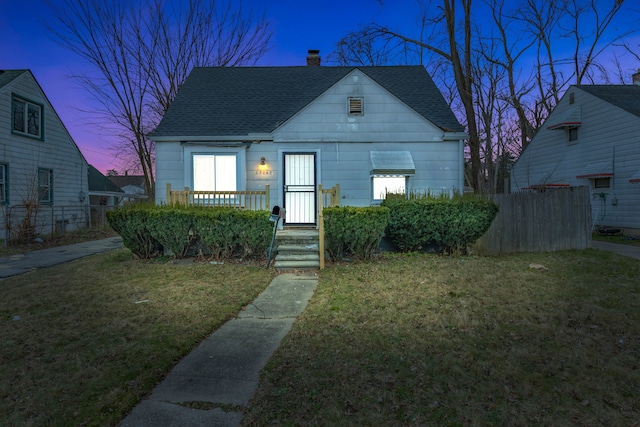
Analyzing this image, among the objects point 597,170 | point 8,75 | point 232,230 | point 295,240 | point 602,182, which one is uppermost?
point 8,75

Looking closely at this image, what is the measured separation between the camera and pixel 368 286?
568cm

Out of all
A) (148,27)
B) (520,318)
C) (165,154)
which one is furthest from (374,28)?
(520,318)

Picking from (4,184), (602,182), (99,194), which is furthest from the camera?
(99,194)

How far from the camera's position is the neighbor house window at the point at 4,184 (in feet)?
40.7

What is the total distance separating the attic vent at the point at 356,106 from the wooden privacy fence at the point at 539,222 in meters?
4.52

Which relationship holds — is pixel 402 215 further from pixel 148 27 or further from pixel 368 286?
pixel 148 27

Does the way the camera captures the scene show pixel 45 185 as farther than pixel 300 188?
Yes

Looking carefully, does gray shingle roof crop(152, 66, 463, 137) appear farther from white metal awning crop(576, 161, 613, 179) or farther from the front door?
white metal awning crop(576, 161, 613, 179)

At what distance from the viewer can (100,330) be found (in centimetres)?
387

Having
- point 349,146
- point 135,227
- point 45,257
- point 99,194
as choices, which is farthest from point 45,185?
point 349,146

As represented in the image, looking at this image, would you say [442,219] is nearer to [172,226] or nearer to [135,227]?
[172,226]

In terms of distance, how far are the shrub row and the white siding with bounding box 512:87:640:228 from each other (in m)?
13.9

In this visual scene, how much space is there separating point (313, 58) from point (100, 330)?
1258cm

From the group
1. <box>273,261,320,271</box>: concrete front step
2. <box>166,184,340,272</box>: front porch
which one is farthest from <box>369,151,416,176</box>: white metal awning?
<box>273,261,320,271</box>: concrete front step
